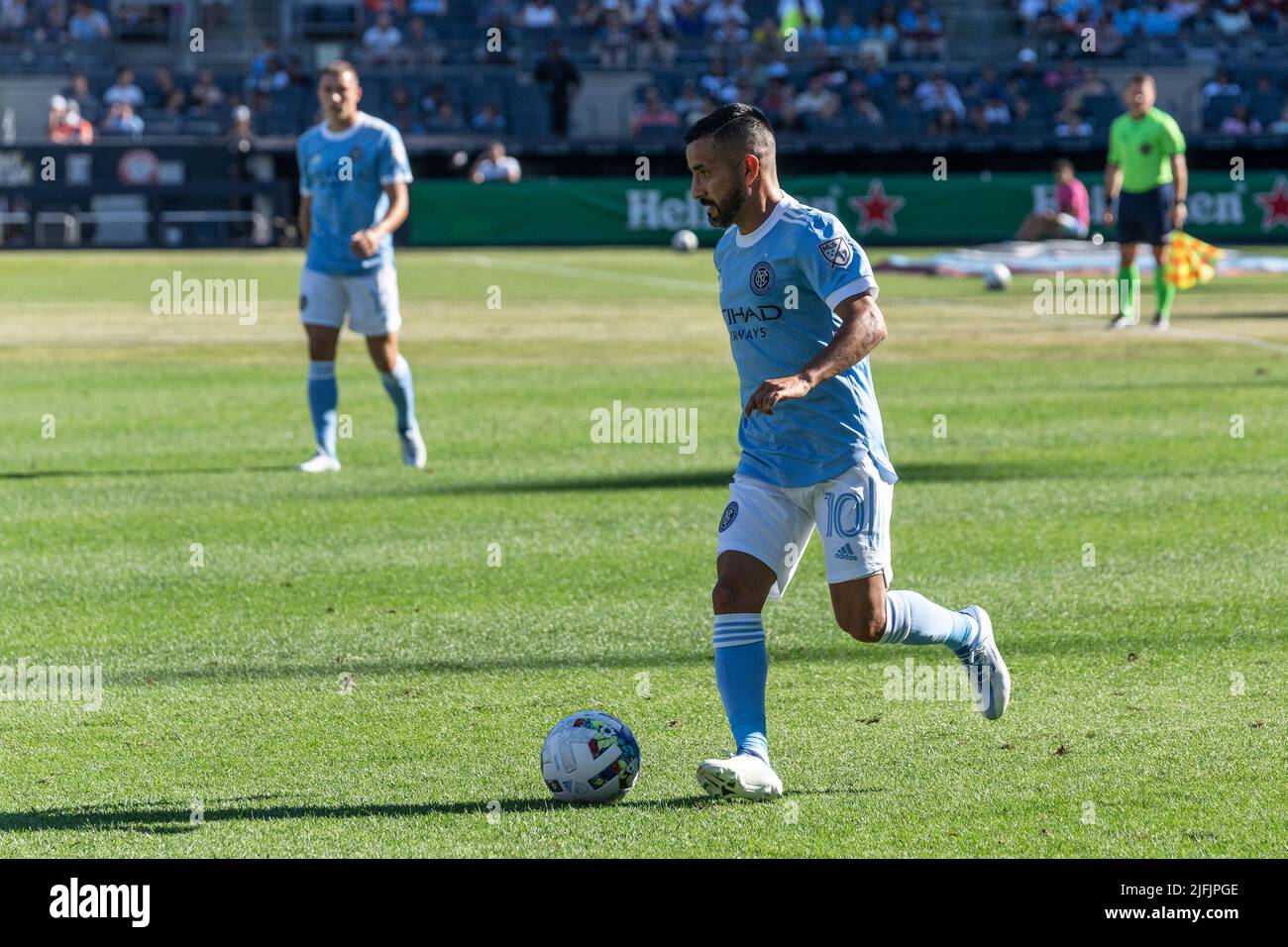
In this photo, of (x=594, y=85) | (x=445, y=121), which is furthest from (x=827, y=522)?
(x=594, y=85)

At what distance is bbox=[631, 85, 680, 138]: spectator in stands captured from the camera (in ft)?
142

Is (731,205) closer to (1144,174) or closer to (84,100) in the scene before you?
(1144,174)

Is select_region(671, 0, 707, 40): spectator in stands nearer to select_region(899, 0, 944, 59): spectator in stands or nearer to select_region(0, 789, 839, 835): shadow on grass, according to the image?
select_region(899, 0, 944, 59): spectator in stands

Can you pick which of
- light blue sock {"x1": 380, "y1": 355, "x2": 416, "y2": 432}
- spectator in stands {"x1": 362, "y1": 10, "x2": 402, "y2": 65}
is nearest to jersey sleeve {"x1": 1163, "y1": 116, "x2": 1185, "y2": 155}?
light blue sock {"x1": 380, "y1": 355, "x2": 416, "y2": 432}

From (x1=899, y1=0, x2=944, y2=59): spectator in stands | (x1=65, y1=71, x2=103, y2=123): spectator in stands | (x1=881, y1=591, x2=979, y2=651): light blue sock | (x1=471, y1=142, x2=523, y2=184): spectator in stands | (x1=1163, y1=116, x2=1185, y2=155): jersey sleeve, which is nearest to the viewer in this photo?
(x1=881, y1=591, x2=979, y2=651): light blue sock

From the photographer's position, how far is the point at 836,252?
5914 mm

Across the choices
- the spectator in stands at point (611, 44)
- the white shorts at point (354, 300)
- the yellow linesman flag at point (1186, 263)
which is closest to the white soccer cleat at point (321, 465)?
the white shorts at point (354, 300)

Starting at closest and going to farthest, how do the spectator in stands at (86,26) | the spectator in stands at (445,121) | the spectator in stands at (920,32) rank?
the spectator in stands at (445,121) < the spectator in stands at (920,32) < the spectator in stands at (86,26)

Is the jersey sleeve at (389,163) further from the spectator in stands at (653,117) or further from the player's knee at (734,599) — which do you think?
the spectator in stands at (653,117)

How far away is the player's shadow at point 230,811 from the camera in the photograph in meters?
5.60

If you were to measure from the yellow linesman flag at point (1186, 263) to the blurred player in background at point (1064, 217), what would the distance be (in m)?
8.58

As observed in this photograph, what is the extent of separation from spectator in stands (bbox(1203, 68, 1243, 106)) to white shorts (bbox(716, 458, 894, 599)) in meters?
40.6

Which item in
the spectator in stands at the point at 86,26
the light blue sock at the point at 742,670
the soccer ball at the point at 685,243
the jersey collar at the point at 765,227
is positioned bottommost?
the soccer ball at the point at 685,243
